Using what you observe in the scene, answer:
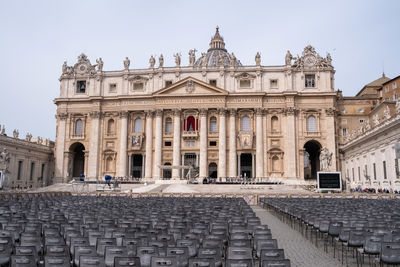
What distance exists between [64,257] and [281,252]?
441 centimetres

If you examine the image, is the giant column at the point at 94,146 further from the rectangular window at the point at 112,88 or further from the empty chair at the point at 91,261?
the empty chair at the point at 91,261

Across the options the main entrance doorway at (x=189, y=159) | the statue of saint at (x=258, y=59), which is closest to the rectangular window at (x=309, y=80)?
the statue of saint at (x=258, y=59)

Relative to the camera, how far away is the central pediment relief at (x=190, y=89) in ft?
216

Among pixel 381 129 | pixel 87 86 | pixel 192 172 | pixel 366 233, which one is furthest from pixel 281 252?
pixel 87 86

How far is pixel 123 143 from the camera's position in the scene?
67.8 m

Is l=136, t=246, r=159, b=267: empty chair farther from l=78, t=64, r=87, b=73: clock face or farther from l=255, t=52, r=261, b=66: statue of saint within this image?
l=78, t=64, r=87, b=73: clock face

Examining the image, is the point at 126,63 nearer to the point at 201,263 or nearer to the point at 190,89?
the point at 190,89

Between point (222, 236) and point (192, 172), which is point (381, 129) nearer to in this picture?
point (192, 172)

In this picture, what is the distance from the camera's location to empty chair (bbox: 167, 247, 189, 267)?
24.2ft

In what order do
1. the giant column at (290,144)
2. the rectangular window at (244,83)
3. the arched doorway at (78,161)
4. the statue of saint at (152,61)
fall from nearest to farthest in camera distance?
the giant column at (290,144) → the rectangular window at (244,83) → the statue of saint at (152,61) → the arched doorway at (78,161)

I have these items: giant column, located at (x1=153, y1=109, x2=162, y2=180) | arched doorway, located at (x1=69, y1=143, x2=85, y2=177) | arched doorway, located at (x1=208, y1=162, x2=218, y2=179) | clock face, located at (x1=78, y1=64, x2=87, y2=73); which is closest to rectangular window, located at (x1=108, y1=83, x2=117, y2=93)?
clock face, located at (x1=78, y1=64, x2=87, y2=73)

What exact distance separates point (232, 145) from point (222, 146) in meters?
1.83

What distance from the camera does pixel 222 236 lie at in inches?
406

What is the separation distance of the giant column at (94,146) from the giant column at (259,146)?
29.2m
